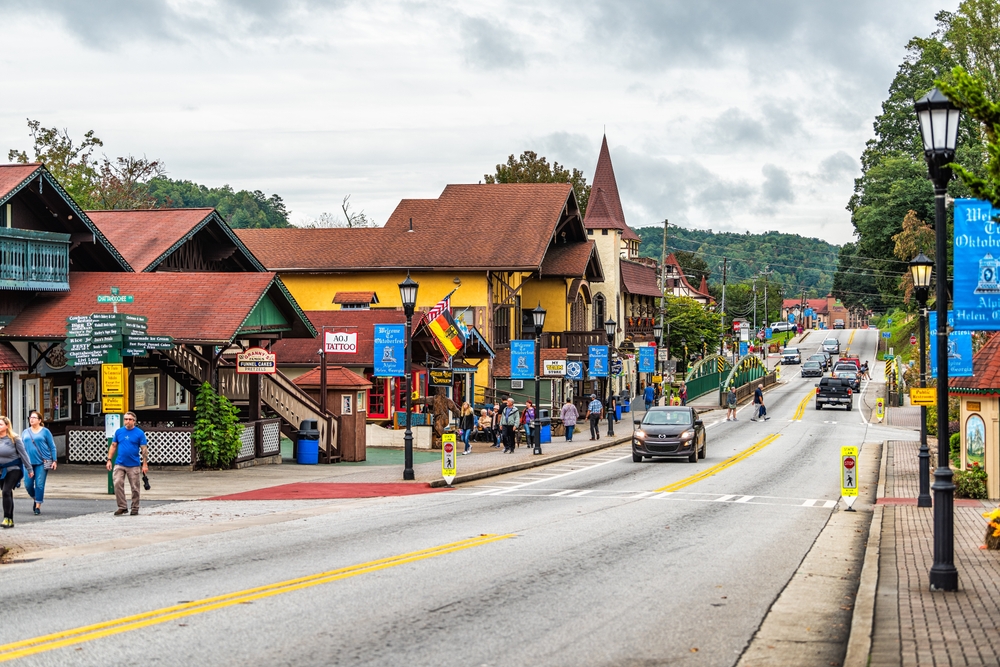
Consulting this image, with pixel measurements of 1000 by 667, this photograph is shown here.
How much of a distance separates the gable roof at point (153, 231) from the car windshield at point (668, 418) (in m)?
13.7

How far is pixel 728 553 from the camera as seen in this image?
16.3m

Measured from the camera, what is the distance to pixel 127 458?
1997cm

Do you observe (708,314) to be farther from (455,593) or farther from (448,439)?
(455,593)

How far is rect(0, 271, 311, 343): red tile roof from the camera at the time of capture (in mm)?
27953

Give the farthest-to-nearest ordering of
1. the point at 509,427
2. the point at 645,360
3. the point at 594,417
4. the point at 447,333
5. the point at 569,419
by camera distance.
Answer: the point at 645,360 → the point at 594,417 → the point at 569,419 → the point at 447,333 → the point at 509,427

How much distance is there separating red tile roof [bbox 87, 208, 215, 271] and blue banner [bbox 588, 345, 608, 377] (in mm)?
20107

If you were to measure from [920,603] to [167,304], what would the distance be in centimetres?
2181

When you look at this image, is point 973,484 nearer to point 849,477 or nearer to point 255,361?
point 849,477

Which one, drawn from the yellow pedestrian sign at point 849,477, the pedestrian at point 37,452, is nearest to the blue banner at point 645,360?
the yellow pedestrian sign at point 849,477

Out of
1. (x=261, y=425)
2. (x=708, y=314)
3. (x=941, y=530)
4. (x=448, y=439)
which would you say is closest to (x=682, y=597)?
(x=941, y=530)

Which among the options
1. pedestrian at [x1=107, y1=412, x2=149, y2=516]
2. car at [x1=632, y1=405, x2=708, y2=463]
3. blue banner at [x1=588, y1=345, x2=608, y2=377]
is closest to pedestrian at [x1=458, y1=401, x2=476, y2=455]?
car at [x1=632, y1=405, x2=708, y2=463]

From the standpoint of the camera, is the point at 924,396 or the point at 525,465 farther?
the point at 525,465

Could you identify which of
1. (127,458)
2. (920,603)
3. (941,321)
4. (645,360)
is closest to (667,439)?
(127,458)

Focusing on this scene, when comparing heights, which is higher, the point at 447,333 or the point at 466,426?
the point at 447,333
